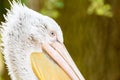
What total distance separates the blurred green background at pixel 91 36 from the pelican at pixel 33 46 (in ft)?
8.94

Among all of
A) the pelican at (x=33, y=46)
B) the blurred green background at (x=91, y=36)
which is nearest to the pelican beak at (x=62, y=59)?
the pelican at (x=33, y=46)

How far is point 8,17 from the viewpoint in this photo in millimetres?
2889

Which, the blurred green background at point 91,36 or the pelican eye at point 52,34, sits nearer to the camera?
the pelican eye at point 52,34

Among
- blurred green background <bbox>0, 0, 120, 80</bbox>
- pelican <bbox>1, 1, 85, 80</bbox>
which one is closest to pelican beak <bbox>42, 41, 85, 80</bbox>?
pelican <bbox>1, 1, 85, 80</bbox>

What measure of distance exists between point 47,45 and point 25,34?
0.12 meters

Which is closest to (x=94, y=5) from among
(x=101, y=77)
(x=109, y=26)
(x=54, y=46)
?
(x=109, y=26)

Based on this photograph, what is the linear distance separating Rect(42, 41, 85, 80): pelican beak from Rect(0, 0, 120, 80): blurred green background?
2.72m

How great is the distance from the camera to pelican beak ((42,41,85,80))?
284 cm

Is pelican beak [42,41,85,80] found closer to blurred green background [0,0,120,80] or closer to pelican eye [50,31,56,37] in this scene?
pelican eye [50,31,56,37]

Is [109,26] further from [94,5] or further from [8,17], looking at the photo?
[8,17]

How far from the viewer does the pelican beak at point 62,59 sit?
2840 mm

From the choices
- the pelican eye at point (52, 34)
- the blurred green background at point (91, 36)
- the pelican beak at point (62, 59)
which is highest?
the pelican eye at point (52, 34)

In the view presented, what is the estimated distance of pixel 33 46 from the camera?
9.51 ft

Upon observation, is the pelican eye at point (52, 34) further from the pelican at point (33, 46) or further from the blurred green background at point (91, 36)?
the blurred green background at point (91, 36)
